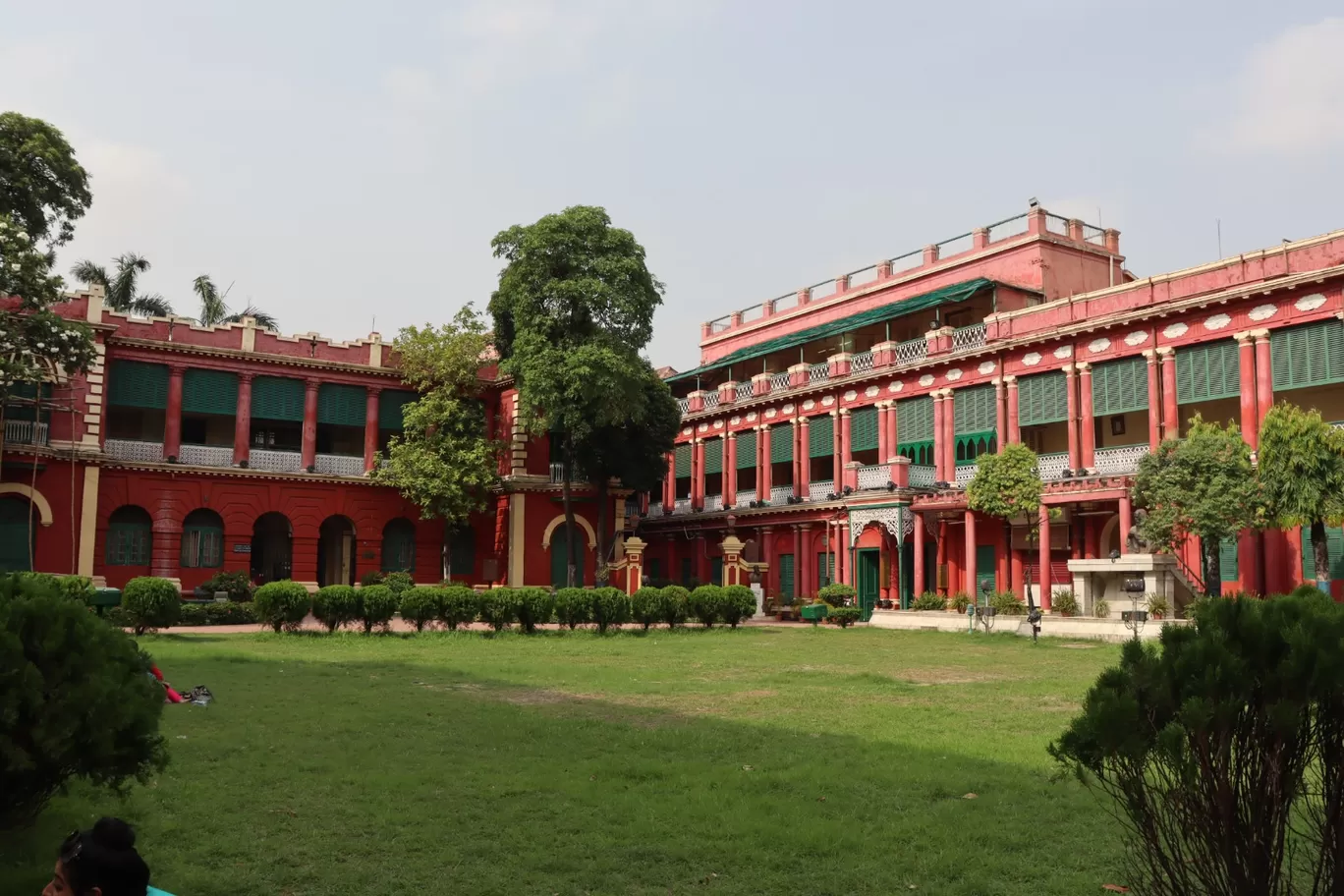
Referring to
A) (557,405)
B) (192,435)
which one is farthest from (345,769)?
(192,435)

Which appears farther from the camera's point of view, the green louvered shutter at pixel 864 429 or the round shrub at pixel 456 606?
the green louvered shutter at pixel 864 429

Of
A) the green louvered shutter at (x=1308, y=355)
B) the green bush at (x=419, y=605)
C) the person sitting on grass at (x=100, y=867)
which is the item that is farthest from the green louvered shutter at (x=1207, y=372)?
the person sitting on grass at (x=100, y=867)

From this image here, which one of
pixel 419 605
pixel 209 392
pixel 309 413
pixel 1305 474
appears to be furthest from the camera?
Result: pixel 309 413

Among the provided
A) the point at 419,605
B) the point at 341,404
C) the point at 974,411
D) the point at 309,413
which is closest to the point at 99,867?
the point at 419,605

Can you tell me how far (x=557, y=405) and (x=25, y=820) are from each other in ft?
83.5

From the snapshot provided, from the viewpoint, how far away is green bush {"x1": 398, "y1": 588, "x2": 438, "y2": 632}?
68.8 ft

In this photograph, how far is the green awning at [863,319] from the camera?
3169cm

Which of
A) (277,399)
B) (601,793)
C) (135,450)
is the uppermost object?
(277,399)

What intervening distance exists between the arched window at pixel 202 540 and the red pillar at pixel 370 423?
4.70 m

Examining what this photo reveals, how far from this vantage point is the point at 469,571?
35531 mm

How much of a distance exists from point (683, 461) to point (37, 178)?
83.3 ft

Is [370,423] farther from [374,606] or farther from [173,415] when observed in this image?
[374,606]

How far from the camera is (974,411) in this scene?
30922mm

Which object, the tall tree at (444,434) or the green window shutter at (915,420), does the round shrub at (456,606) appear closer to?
the tall tree at (444,434)
